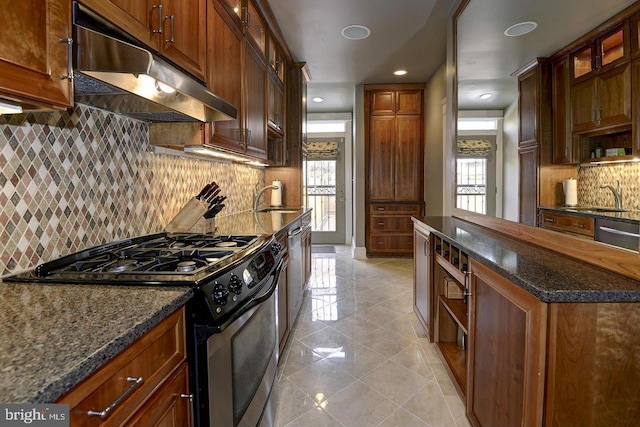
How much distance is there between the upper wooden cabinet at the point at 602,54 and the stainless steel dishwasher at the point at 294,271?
6.25 ft

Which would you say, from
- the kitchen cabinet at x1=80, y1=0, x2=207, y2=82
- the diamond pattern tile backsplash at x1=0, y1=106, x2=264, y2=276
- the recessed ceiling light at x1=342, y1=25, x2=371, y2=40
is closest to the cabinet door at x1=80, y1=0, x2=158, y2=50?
the kitchen cabinet at x1=80, y1=0, x2=207, y2=82

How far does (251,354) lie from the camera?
1.43 metres

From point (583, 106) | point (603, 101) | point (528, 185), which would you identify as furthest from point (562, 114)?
point (528, 185)

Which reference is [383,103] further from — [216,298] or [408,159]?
[216,298]

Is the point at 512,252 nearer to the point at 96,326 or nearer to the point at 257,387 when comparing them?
the point at 257,387

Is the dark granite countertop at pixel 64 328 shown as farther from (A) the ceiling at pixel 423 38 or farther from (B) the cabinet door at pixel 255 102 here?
(B) the cabinet door at pixel 255 102

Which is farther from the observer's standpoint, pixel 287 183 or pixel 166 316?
pixel 287 183

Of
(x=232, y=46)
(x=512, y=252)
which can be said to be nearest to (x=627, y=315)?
(x=512, y=252)

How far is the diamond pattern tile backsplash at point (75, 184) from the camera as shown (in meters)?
1.14

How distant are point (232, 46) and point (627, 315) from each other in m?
2.35

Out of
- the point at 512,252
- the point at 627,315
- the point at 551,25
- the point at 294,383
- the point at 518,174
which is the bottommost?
the point at 294,383

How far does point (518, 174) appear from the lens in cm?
196

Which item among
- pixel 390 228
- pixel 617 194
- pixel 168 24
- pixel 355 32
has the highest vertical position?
pixel 355 32

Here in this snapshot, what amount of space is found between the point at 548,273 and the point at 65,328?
4.50ft
